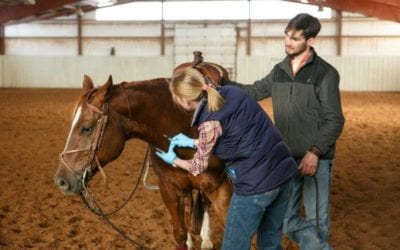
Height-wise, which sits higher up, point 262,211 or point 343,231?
point 262,211

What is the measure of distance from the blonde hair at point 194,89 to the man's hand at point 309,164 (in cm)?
96

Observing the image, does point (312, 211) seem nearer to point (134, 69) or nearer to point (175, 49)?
point (175, 49)

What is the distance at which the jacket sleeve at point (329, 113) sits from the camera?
2922 mm

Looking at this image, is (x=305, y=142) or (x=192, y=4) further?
(x=192, y=4)

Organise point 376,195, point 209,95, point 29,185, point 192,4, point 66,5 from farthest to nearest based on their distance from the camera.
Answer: point 192,4 < point 66,5 < point 29,185 < point 376,195 < point 209,95

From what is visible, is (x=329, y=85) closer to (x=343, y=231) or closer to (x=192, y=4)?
(x=343, y=231)

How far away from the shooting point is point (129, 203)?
17.8ft

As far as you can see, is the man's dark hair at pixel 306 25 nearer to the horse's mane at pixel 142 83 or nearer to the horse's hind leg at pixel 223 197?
the horse's mane at pixel 142 83

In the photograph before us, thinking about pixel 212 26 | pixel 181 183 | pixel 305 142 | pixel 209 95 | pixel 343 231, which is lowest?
pixel 343 231

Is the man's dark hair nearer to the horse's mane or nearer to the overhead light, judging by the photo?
the horse's mane

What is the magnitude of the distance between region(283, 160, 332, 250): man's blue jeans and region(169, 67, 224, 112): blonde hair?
110 centimetres

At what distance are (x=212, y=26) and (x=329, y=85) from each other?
2172 cm

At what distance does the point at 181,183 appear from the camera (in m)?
3.44

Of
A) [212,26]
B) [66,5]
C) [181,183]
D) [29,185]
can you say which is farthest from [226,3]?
[181,183]
